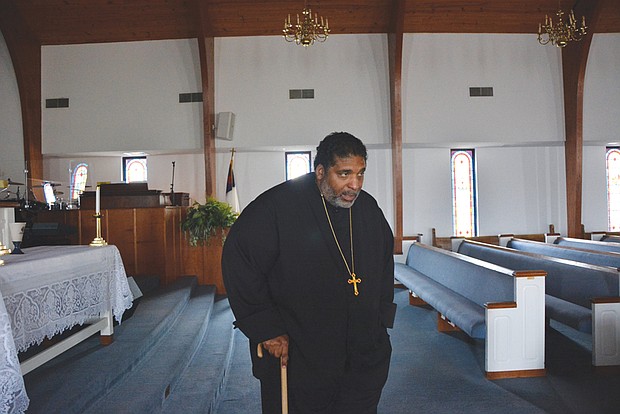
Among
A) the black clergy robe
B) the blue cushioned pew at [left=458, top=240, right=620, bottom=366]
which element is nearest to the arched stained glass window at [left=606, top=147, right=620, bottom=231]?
the blue cushioned pew at [left=458, top=240, right=620, bottom=366]

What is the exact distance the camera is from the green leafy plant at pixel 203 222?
7.93 metres

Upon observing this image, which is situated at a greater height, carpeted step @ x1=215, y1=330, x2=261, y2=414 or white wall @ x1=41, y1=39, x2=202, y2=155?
white wall @ x1=41, y1=39, x2=202, y2=155

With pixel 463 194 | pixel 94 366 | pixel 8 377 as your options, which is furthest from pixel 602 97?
pixel 8 377

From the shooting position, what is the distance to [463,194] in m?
10.9

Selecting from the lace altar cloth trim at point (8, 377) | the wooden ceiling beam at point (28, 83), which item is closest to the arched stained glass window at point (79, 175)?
the wooden ceiling beam at point (28, 83)

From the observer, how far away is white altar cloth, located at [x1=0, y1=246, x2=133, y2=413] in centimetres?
217

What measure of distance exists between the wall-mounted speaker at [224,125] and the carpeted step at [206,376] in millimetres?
4602

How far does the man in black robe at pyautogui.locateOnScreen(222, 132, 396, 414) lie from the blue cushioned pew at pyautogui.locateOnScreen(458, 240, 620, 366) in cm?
315

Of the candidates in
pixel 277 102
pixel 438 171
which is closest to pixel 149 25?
pixel 277 102

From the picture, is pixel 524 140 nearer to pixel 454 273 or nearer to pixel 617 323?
pixel 454 273

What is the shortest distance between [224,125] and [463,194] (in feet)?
17.1

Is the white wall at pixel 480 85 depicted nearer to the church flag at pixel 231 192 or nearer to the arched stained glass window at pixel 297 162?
the arched stained glass window at pixel 297 162

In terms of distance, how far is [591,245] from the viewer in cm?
822

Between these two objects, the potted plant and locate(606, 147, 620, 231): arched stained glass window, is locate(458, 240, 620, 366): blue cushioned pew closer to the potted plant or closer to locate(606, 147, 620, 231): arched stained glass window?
the potted plant
